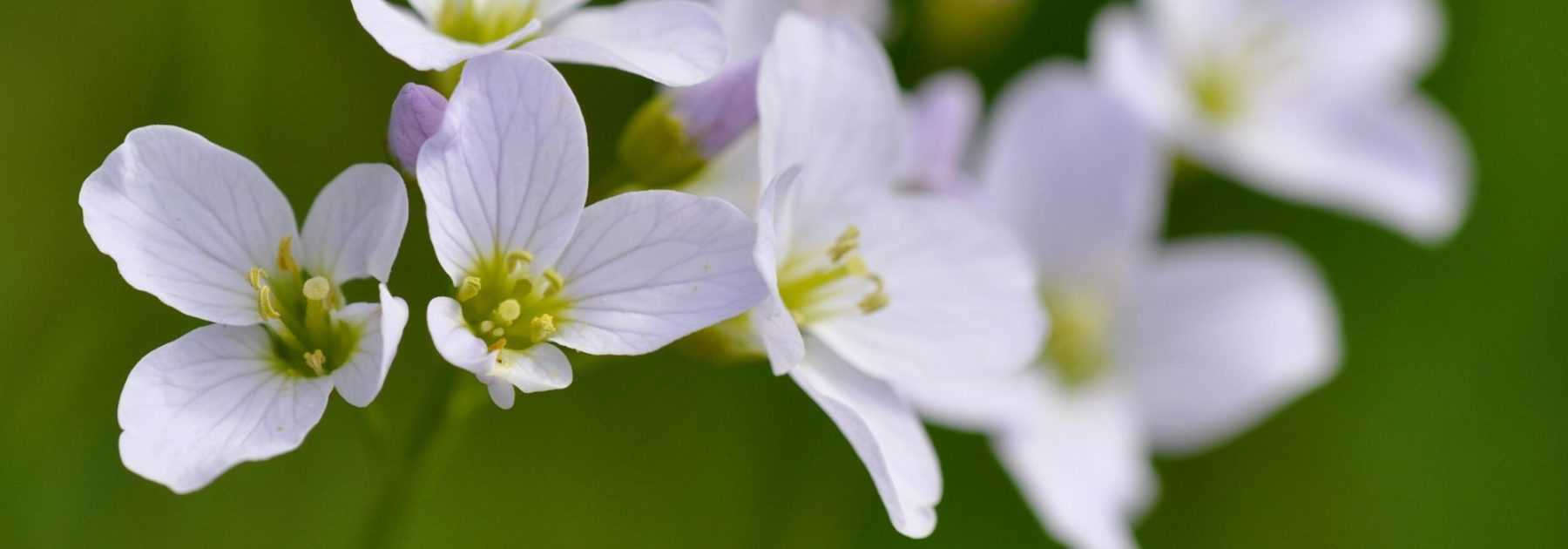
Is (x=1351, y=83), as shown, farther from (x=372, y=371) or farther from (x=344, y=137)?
(x=372, y=371)

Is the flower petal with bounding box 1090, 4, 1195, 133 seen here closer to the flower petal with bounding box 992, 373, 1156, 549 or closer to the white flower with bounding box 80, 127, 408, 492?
the flower petal with bounding box 992, 373, 1156, 549

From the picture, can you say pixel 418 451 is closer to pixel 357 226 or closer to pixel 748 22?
pixel 357 226

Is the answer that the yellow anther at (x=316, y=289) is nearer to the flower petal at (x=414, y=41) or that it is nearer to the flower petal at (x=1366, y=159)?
the flower petal at (x=414, y=41)

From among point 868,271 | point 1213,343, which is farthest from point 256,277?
point 1213,343

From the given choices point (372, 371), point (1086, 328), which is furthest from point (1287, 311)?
point (372, 371)

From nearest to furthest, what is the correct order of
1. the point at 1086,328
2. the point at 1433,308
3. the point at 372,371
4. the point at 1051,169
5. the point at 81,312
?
the point at 372,371, the point at 81,312, the point at 1051,169, the point at 1086,328, the point at 1433,308
